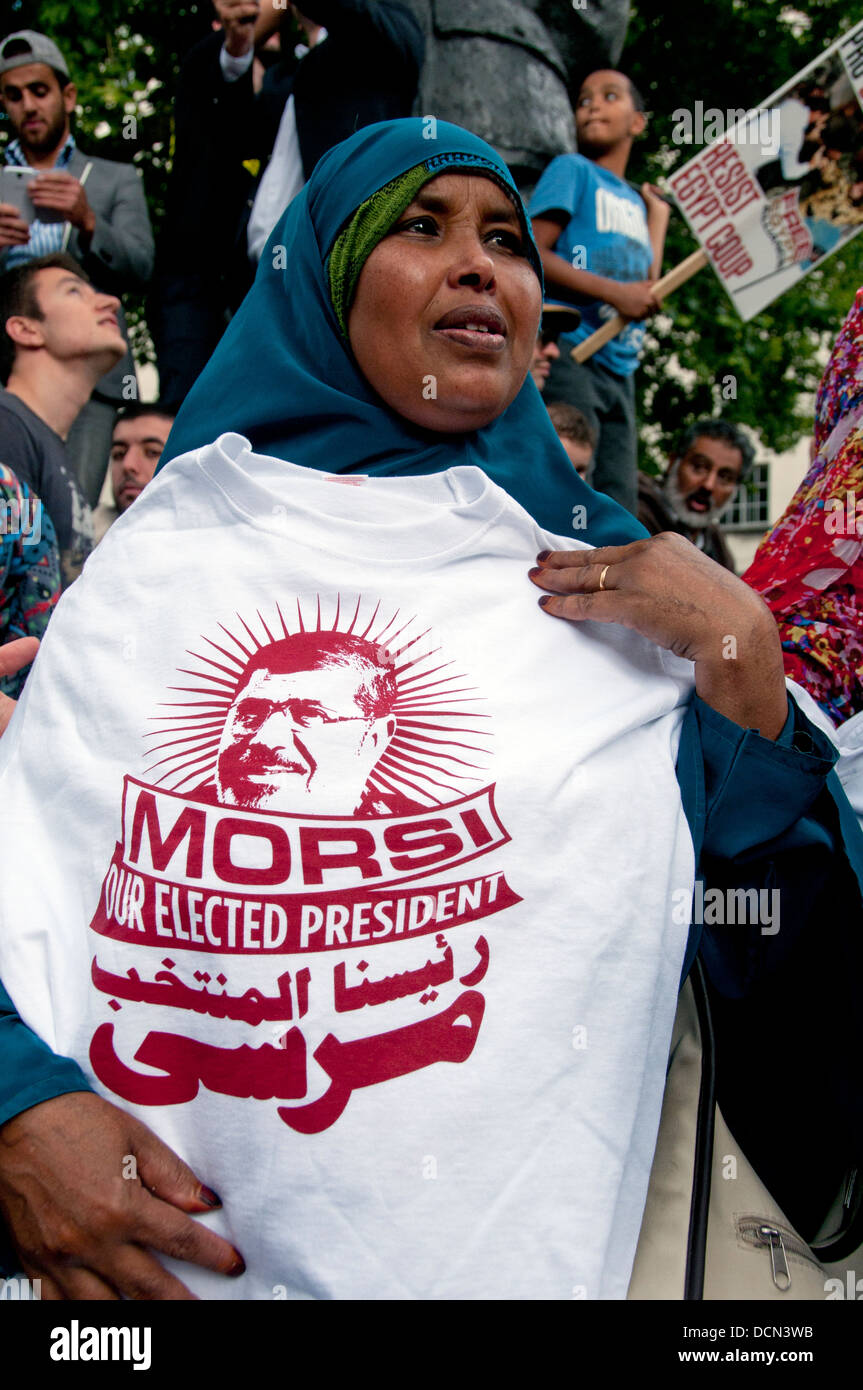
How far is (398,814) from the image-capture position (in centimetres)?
152

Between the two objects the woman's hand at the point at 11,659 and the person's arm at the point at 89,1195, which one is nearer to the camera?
the person's arm at the point at 89,1195

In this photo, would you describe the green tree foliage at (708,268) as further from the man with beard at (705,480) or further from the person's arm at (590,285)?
the person's arm at (590,285)

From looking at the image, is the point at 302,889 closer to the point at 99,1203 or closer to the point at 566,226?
the point at 99,1203

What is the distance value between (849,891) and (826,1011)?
0.17 metres

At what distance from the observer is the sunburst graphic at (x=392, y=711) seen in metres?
1.54

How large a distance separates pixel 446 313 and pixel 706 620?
2.03 ft

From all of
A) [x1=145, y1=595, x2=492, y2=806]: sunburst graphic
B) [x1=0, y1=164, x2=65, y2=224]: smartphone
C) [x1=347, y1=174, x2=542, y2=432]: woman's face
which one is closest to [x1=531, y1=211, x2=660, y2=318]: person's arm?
[x1=0, y1=164, x2=65, y2=224]: smartphone

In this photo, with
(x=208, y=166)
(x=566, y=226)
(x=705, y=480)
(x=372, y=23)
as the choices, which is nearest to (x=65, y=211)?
(x=208, y=166)

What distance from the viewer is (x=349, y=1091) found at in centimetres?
141

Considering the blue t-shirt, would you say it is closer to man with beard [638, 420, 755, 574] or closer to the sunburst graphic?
man with beard [638, 420, 755, 574]

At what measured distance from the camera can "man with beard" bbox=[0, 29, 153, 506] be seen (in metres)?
4.91

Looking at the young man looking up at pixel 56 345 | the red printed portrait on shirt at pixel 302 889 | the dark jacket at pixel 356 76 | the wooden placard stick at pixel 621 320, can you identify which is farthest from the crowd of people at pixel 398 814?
the wooden placard stick at pixel 621 320

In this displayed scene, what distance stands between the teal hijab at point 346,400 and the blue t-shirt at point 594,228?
292cm
